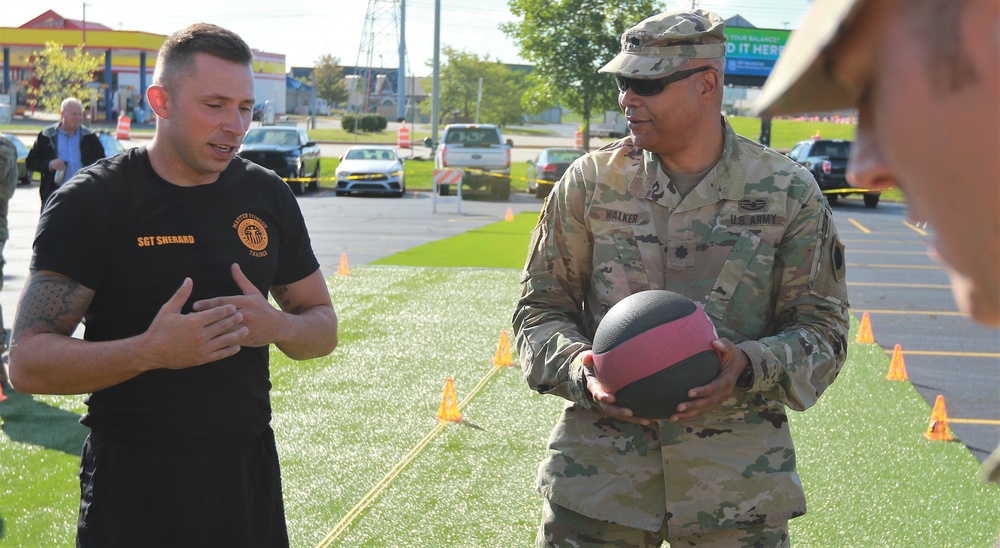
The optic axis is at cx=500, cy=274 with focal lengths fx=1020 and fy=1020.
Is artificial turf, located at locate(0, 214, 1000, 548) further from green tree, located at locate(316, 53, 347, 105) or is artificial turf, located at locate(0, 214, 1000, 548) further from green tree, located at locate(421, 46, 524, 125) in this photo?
green tree, located at locate(316, 53, 347, 105)

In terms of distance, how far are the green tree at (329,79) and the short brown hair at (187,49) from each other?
9251cm

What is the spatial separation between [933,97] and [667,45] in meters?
2.60

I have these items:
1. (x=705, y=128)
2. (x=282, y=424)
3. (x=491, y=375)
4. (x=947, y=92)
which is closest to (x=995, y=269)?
(x=947, y=92)

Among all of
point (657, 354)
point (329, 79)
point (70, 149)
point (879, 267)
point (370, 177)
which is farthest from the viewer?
point (329, 79)

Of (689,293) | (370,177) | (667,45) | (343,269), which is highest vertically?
(667,45)

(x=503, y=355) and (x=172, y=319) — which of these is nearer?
(x=172, y=319)

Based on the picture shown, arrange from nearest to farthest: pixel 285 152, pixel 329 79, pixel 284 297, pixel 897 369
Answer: pixel 284 297 → pixel 897 369 → pixel 285 152 → pixel 329 79

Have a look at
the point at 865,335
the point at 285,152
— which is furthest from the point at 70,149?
the point at 285,152

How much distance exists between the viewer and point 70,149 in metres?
12.0

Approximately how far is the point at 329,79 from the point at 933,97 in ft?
315

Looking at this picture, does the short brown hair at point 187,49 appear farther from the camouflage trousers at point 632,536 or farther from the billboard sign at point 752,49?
the billboard sign at point 752,49

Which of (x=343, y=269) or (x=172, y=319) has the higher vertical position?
(x=172, y=319)

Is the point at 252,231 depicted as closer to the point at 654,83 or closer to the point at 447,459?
the point at 654,83

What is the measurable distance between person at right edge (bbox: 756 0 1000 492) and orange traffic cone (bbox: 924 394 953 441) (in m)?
7.09
